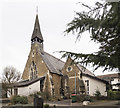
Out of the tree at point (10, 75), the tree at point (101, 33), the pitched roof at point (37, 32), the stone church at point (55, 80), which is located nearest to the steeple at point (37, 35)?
the pitched roof at point (37, 32)

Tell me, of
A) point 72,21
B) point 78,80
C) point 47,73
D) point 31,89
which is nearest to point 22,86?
point 31,89

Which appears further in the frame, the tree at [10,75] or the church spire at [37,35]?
the tree at [10,75]

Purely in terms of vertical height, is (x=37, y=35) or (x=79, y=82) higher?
(x=37, y=35)

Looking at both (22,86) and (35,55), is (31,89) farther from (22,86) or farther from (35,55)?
(35,55)

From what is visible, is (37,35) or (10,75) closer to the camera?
(37,35)

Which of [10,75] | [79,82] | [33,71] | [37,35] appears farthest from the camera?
[10,75]

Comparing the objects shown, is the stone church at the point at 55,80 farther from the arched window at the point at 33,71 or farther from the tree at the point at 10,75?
the tree at the point at 10,75

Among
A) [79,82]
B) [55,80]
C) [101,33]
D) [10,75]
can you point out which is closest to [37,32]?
[55,80]

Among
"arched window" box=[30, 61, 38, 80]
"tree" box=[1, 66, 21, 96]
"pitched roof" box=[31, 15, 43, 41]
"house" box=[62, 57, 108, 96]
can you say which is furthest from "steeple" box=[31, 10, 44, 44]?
"tree" box=[1, 66, 21, 96]

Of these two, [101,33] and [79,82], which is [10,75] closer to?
[79,82]

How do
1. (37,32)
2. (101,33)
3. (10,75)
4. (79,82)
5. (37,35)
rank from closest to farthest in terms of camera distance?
(101,33), (79,82), (37,35), (37,32), (10,75)

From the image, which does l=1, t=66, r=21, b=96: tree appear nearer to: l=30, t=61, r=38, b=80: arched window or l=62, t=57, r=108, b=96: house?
l=30, t=61, r=38, b=80: arched window

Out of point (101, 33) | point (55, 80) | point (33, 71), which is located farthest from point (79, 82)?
point (101, 33)

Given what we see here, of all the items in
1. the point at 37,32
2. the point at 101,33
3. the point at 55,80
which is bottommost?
the point at 55,80
